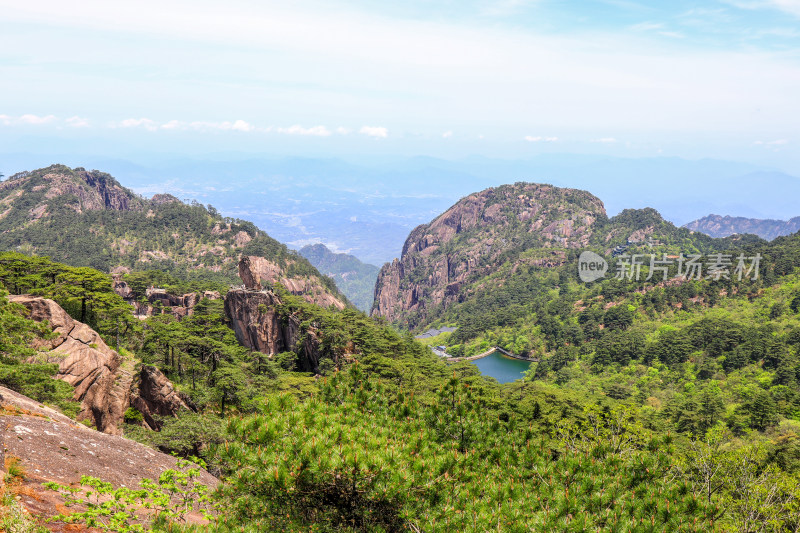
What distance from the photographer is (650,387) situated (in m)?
57.6

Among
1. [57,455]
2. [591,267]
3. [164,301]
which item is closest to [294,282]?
[164,301]

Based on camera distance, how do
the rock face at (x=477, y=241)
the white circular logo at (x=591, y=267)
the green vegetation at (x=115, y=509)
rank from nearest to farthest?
the green vegetation at (x=115, y=509) < the white circular logo at (x=591, y=267) < the rock face at (x=477, y=241)

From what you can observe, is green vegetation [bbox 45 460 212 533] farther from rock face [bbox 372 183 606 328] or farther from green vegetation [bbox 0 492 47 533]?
rock face [bbox 372 183 606 328]

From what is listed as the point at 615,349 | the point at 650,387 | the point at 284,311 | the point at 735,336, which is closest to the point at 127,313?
the point at 284,311

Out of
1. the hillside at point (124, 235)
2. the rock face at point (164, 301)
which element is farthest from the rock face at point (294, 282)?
the rock face at point (164, 301)

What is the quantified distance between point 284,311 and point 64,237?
86259 millimetres

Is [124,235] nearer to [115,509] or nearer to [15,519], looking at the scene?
[115,509]

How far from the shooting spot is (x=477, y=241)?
527 feet

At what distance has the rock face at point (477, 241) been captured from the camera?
146 metres

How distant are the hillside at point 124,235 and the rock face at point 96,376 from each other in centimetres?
6762

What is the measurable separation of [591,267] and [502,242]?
41.4 metres

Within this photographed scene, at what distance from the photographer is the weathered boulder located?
2162cm

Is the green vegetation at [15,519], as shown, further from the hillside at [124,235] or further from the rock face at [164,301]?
the hillside at [124,235]

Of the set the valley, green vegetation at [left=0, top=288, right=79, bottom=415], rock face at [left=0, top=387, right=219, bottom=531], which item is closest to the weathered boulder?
the valley
